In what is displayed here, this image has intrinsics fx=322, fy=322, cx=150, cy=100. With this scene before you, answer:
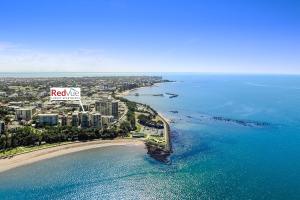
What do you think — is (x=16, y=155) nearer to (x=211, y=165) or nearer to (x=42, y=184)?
(x=42, y=184)


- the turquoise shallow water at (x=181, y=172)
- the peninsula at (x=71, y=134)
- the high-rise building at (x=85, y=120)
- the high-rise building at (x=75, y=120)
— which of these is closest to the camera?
the turquoise shallow water at (x=181, y=172)

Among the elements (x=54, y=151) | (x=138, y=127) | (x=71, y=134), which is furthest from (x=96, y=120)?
(x=54, y=151)

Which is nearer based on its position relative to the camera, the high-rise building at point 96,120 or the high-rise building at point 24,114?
the high-rise building at point 96,120

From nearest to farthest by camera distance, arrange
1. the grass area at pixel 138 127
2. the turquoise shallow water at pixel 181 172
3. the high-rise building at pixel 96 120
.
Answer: the turquoise shallow water at pixel 181 172 < the high-rise building at pixel 96 120 < the grass area at pixel 138 127

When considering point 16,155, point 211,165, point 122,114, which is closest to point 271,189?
point 211,165

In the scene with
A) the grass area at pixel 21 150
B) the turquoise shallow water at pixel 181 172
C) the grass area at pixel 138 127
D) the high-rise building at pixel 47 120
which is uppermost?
the high-rise building at pixel 47 120

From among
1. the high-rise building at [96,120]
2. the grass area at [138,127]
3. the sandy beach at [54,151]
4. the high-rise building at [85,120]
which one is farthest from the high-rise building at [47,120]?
the grass area at [138,127]

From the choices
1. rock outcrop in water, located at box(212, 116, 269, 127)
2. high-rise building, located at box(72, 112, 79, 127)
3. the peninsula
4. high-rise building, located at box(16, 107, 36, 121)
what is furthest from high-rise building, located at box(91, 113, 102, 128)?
rock outcrop in water, located at box(212, 116, 269, 127)

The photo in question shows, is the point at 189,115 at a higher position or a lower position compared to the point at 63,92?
lower

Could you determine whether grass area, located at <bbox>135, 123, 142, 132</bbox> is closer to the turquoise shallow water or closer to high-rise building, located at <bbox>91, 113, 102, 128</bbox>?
the turquoise shallow water

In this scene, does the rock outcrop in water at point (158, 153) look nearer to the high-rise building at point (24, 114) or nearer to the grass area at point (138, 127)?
the grass area at point (138, 127)
